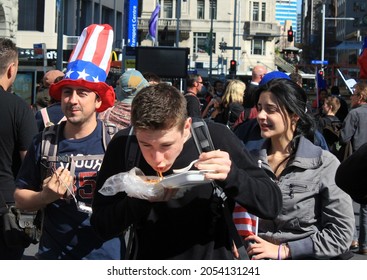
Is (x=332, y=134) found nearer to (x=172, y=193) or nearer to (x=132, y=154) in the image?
(x=132, y=154)

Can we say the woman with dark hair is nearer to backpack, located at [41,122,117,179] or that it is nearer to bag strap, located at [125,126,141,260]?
bag strap, located at [125,126,141,260]

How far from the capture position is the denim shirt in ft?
12.7

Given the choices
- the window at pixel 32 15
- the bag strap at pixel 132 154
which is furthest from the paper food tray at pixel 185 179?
the window at pixel 32 15

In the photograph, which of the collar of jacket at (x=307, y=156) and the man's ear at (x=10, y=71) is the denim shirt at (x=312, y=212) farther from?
the man's ear at (x=10, y=71)

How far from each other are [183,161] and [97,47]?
183cm

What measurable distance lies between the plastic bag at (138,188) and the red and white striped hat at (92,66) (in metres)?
1.47

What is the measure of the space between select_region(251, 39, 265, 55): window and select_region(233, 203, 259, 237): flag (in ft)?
316

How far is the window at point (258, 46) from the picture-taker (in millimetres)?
98875

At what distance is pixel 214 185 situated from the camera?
3164mm

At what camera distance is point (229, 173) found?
9.82ft

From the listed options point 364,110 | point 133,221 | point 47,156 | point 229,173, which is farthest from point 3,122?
point 364,110

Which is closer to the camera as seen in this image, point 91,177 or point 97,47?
point 91,177

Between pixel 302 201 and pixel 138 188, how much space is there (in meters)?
1.20
